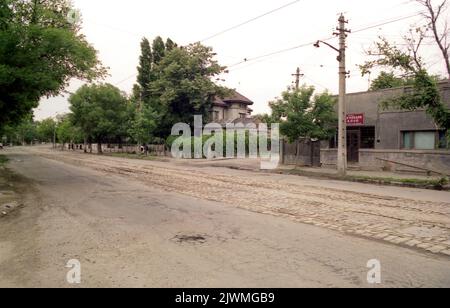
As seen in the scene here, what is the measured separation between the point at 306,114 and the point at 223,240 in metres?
19.7

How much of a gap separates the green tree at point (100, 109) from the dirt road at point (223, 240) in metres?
Answer: 47.0

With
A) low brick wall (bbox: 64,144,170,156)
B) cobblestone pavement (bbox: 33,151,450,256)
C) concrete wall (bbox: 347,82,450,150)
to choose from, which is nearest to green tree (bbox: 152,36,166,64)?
low brick wall (bbox: 64,144,170,156)

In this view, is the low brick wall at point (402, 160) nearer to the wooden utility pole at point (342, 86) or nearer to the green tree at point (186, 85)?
the wooden utility pole at point (342, 86)

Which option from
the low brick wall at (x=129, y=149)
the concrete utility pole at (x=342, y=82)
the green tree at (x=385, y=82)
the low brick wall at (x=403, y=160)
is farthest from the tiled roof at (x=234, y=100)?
the concrete utility pole at (x=342, y=82)

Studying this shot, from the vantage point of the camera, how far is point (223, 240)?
7051 mm

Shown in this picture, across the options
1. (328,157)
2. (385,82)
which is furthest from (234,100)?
(328,157)

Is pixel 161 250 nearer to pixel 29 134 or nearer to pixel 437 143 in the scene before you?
pixel 437 143

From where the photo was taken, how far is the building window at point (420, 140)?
22.2 meters

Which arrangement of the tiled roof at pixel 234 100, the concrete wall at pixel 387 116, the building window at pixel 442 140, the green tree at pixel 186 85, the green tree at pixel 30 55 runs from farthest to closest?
the tiled roof at pixel 234 100
the green tree at pixel 186 85
the concrete wall at pixel 387 116
the building window at pixel 442 140
the green tree at pixel 30 55

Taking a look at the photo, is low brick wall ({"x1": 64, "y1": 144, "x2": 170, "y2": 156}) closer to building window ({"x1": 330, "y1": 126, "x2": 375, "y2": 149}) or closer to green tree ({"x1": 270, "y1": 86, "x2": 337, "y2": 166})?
green tree ({"x1": 270, "y1": 86, "x2": 337, "y2": 166})

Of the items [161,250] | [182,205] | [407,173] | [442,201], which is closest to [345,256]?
[161,250]

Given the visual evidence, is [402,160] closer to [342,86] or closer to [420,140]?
[420,140]
